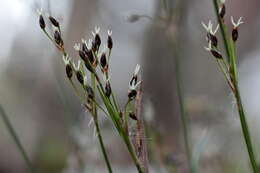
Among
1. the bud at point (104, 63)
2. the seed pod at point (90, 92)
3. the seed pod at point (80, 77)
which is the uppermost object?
the bud at point (104, 63)

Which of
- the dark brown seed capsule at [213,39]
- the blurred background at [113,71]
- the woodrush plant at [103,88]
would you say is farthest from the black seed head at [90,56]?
the blurred background at [113,71]

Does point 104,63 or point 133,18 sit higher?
point 133,18

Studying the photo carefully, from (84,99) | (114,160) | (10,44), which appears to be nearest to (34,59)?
(10,44)

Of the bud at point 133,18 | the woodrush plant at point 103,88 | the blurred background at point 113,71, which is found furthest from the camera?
the blurred background at point 113,71

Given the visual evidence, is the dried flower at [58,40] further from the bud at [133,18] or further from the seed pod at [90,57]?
the bud at [133,18]

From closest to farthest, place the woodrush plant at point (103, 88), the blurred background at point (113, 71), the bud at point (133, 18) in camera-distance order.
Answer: the woodrush plant at point (103, 88) → the bud at point (133, 18) → the blurred background at point (113, 71)

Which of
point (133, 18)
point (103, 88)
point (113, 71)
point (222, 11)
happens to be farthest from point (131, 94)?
point (113, 71)

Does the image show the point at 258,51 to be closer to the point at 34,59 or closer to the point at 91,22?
the point at 91,22

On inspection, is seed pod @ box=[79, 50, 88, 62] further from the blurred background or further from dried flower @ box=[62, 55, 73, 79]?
the blurred background

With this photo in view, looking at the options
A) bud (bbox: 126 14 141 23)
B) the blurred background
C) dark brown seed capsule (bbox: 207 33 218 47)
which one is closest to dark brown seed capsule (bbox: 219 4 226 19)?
dark brown seed capsule (bbox: 207 33 218 47)

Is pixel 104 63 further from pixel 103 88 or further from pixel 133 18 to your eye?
pixel 133 18

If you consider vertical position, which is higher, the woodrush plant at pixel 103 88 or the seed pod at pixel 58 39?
the seed pod at pixel 58 39
